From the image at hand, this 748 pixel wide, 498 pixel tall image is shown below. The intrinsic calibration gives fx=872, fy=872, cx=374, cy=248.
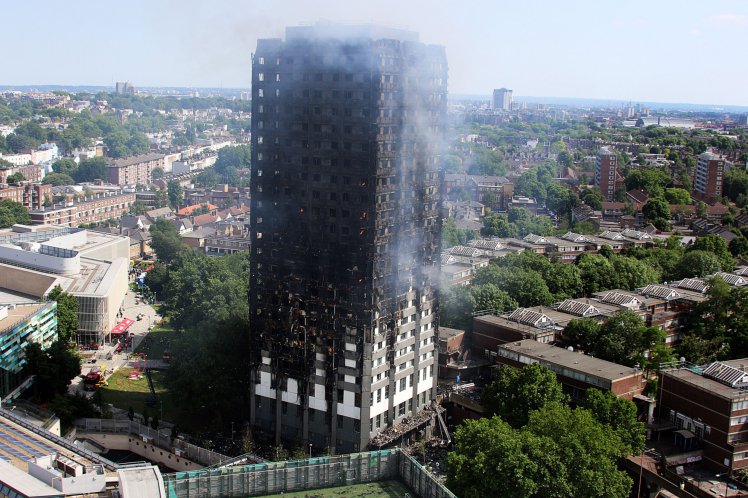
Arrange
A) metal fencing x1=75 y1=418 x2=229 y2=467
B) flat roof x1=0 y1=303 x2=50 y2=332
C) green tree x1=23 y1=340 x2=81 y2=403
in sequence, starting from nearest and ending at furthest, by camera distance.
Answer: metal fencing x1=75 y1=418 x2=229 y2=467 → green tree x1=23 y1=340 x2=81 y2=403 → flat roof x1=0 y1=303 x2=50 y2=332

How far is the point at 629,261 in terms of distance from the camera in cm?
5844

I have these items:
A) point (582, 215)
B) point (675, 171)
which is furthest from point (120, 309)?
point (675, 171)

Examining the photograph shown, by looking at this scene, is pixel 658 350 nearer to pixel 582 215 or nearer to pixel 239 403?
pixel 239 403

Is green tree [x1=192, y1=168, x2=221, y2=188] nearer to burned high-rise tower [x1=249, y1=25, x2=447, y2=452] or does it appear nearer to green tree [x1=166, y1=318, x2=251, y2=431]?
green tree [x1=166, y1=318, x2=251, y2=431]

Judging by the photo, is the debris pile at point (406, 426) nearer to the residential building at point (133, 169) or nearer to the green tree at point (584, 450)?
the green tree at point (584, 450)

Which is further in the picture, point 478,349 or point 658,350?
point 478,349

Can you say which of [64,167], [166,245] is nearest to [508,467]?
[166,245]

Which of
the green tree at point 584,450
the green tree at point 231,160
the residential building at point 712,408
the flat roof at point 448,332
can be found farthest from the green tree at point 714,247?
the green tree at point 231,160

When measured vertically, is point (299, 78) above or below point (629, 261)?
above

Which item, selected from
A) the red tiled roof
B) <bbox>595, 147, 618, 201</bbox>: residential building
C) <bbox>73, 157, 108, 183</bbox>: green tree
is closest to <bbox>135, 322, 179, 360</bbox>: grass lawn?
the red tiled roof

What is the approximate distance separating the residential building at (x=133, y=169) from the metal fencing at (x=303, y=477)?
96.6 metres

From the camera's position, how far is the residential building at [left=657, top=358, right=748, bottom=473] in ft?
109

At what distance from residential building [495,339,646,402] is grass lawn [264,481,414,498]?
15.1 meters

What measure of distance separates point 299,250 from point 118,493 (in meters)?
16.2
